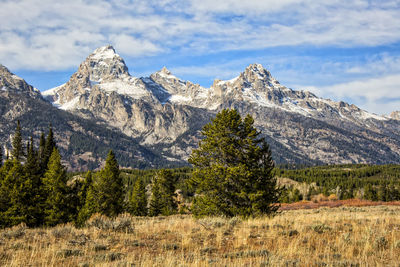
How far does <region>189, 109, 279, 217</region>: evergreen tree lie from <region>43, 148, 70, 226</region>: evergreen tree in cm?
2409

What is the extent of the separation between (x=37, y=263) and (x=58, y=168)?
35.4 m

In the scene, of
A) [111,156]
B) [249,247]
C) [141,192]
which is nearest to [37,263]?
[249,247]

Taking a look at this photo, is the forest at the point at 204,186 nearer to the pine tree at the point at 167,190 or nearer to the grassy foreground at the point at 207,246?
the pine tree at the point at 167,190

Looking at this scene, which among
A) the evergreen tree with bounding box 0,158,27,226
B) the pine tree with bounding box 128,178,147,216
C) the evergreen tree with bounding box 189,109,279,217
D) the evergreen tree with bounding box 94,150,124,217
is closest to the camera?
the evergreen tree with bounding box 189,109,279,217

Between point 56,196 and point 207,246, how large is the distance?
34.2 m

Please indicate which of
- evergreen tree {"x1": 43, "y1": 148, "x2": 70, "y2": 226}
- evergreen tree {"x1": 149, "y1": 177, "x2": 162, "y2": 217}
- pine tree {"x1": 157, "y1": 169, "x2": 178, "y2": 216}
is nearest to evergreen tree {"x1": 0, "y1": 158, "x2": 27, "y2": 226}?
evergreen tree {"x1": 43, "y1": 148, "x2": 70, "y2": 226}

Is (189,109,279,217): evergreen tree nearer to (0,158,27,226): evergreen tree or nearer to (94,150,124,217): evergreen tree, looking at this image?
(0,158,27,226): evergreen tree

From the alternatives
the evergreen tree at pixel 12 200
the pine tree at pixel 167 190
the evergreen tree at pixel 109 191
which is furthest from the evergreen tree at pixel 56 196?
the pine tree at pixel 167 190

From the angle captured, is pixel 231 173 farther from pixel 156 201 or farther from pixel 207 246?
pixel 156 201

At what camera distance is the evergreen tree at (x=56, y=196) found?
3831 centimetres

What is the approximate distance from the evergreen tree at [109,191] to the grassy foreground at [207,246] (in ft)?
122

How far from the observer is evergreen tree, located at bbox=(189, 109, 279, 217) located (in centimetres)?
2066

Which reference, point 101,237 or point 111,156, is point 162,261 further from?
point 111,156

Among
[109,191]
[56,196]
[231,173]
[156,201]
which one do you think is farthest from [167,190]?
[231,173]
